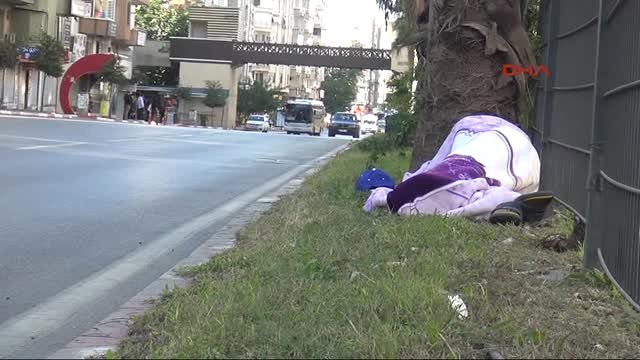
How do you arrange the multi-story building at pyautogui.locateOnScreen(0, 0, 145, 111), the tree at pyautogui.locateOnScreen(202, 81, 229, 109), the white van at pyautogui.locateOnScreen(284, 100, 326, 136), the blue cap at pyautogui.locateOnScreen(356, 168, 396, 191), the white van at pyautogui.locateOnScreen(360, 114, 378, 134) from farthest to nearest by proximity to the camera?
the white van at pyautogui.locateOnScreen(360, 114, 378, 134) < the tree at pyautogui.locateOnScreen(202, 81, 229, 109) < the white van at pyautogui.locateOnScreen(284, 100, 326, 136) < the multi-story building at pyautogui.locateOnScreen(0, 0, 145, 111) < the blue cap at pyautogui.locateOnScreen(356, 168, 396, 191)

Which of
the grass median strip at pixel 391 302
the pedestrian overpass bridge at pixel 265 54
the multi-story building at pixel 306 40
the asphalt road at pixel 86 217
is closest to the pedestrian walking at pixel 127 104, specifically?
the pedestrian overpass bridge at pixel 265 54

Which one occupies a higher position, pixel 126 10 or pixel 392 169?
pixel 126 10

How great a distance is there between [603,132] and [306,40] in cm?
11987

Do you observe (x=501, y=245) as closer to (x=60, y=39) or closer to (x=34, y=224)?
(x=34, y=224)

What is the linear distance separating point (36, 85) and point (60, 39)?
3873 mm

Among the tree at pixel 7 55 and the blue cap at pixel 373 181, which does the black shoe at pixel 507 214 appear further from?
the tree at pixel 7 55

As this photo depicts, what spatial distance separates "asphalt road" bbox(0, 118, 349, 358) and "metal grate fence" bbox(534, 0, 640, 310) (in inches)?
120

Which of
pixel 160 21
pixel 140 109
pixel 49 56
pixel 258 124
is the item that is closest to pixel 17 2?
pixel 49 56

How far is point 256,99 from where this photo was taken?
3044 inches

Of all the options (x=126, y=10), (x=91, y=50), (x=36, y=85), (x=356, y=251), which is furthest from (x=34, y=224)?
(x=126, y=10)

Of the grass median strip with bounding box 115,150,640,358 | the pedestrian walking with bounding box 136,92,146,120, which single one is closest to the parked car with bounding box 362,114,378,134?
the pedestrian walking with bounding box 136,92,146,120

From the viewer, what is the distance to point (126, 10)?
205 ft

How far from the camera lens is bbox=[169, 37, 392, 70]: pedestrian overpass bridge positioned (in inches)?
2785

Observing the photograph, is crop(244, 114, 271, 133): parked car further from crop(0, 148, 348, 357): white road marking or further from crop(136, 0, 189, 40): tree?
crop(0, 148, 348, 357): white road marking
